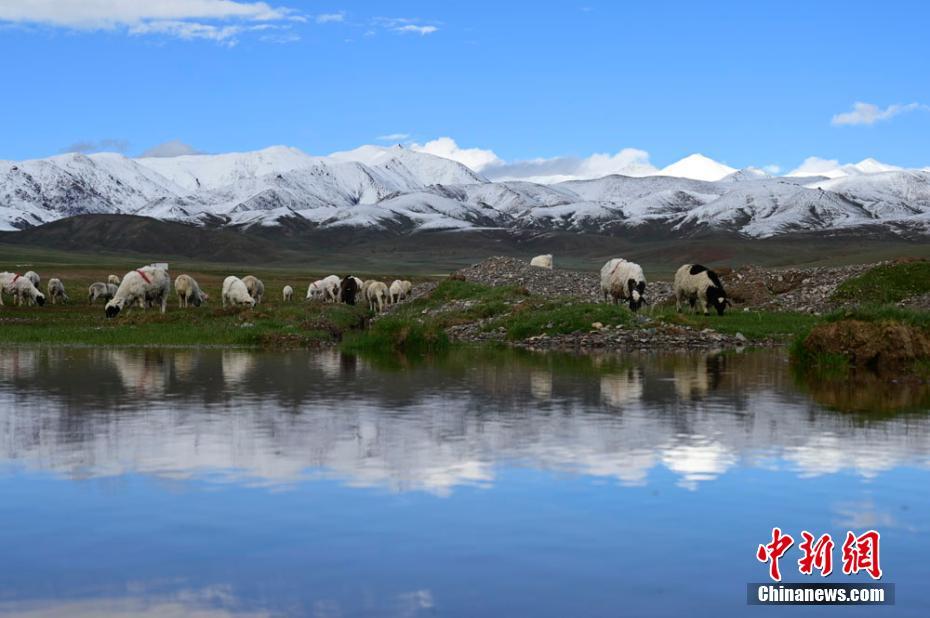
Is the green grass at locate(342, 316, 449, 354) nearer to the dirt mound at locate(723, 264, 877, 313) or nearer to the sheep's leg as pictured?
the sheep's leg

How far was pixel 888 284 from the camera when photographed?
44938 mm

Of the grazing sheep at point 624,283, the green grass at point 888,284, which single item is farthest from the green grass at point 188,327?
the green grass at point 888,284

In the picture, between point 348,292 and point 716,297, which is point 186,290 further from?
point 716,297

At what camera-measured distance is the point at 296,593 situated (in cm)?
794

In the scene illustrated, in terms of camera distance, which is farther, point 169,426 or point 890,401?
point 890,401

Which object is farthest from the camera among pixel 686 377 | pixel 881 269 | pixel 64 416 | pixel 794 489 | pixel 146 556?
pixel 881 269

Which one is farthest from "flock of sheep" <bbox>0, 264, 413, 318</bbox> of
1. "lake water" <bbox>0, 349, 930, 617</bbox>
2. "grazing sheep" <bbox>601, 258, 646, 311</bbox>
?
"lake water" <bbox>0, 349, 930, 617</bbox>

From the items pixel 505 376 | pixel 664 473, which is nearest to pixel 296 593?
pixel 664 473

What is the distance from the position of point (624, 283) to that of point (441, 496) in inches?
1237

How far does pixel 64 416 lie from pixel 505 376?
31.1ft

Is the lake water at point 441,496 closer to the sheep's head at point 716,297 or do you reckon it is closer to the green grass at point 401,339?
the green grass at point 401,339

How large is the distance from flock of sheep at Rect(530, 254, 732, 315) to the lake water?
64.5ft

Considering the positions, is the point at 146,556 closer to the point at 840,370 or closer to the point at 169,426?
the point at 169,426

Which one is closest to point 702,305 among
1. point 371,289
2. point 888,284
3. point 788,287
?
point 888,284
